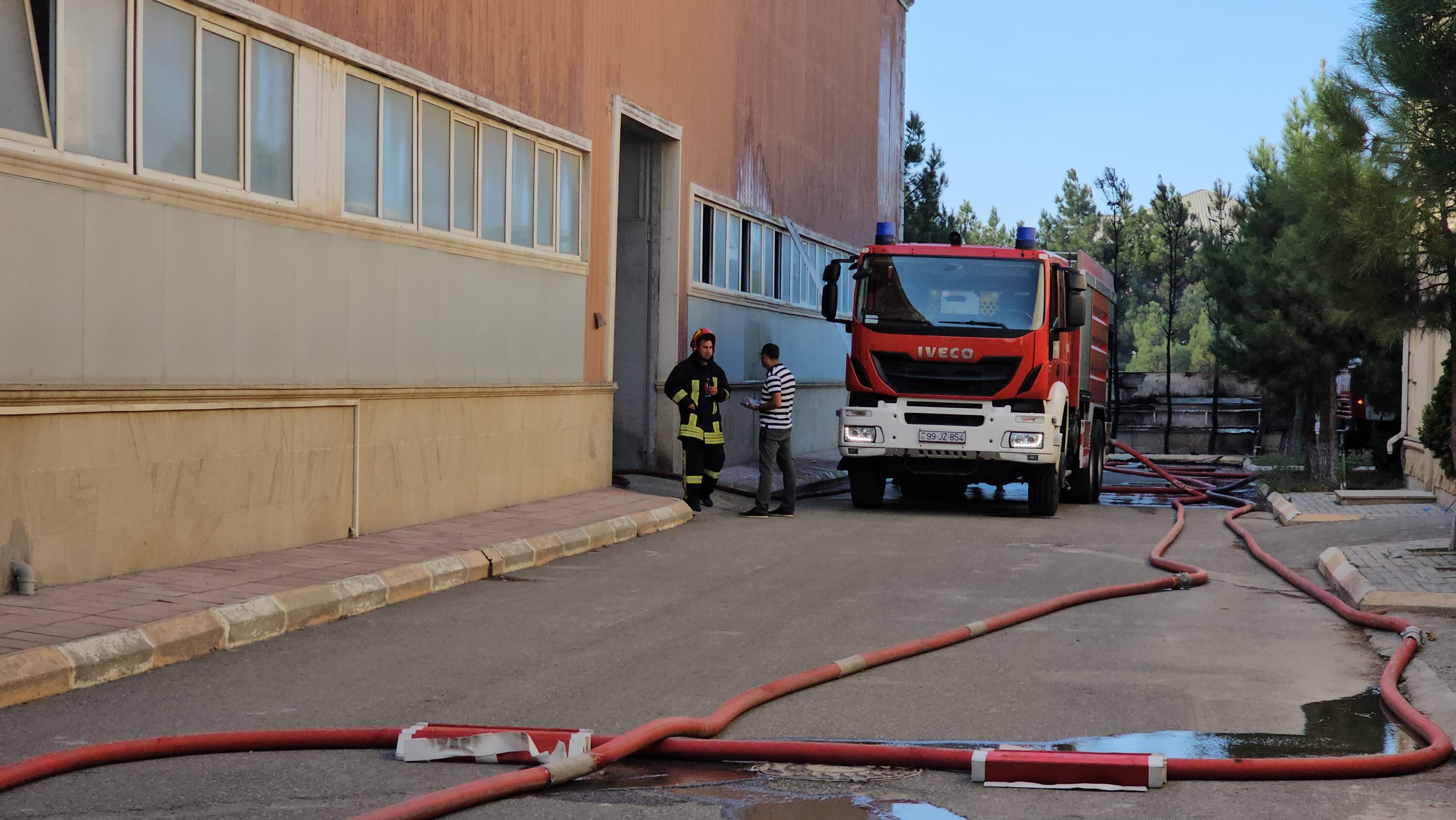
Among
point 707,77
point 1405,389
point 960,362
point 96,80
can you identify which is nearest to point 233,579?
point 96,80

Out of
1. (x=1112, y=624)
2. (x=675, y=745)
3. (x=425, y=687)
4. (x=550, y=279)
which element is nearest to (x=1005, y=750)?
(x=675, y=745)

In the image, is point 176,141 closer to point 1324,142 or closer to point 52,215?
point 52,215

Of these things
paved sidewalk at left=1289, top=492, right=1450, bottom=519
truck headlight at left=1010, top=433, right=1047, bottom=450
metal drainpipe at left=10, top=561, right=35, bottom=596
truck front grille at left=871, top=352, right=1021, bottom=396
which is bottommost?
paved sidewalk at left=1289, top=492, right=1450, bottom=519

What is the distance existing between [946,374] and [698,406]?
9.32ft

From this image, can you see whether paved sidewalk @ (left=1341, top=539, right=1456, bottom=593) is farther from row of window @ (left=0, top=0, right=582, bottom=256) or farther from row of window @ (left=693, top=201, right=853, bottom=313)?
row of window @ (left=693, top=201, right=853, bottom=313)

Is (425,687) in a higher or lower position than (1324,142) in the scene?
lower

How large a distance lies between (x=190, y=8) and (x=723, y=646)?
555 centimetres

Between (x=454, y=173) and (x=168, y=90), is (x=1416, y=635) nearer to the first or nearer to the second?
(x=168, y=90)

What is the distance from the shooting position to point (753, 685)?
682cm

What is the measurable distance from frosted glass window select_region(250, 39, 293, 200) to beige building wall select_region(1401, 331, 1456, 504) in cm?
1303

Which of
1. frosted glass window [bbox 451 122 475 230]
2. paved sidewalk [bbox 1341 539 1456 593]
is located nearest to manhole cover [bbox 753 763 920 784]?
paved sidewalk [bbox 1341 539 1456 593]

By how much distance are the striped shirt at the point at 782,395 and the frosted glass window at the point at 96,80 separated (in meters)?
8.15

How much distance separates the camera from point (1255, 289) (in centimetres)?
2548

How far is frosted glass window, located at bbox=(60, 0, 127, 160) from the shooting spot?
8.58m
